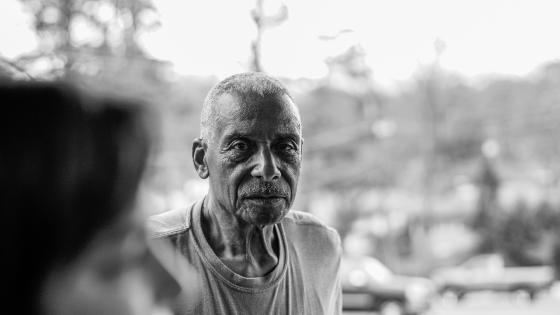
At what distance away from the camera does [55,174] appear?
491mm

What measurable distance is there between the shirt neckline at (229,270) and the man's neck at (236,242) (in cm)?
2

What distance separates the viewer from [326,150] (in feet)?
40.4

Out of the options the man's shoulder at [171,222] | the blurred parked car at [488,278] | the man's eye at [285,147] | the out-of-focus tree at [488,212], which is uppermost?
the man's eye at [285,147]

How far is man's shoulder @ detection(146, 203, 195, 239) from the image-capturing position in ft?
3.93

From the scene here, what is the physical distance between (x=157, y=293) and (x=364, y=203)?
14.1 m

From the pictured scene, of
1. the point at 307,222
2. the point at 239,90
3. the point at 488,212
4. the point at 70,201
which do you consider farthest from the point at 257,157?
the point at 488,212

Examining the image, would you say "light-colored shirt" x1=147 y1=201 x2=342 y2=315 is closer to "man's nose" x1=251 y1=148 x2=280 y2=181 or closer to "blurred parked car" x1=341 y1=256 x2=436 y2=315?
"man's nose" x1=251 y1=148 x2=280 y2=181

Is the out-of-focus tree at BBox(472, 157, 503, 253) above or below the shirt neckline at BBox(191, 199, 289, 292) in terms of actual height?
below

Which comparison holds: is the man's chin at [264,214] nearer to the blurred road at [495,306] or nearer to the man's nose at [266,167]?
the man's nose at [266,167]

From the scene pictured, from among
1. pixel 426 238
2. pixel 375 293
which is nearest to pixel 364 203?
pixel 426 238

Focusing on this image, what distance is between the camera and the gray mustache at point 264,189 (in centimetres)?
113

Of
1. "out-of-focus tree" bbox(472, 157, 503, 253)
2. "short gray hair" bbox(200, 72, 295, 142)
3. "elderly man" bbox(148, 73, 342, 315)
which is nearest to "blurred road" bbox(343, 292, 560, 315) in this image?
"out-of-focus tree" bbox(472, 157, 503, 253)

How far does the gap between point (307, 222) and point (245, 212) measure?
30cm

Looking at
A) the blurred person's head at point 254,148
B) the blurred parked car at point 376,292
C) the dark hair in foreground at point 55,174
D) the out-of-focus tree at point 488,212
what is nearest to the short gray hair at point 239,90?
the blurred person's head at point 254,148
